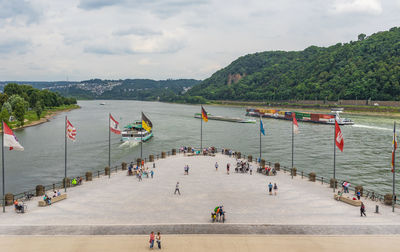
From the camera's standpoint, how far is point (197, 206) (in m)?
26.2

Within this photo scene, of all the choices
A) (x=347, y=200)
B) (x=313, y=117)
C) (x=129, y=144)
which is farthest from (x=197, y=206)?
(x=313, y=117)

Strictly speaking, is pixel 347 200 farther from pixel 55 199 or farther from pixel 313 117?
pixel 313 117

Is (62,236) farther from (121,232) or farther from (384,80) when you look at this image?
(384,80)

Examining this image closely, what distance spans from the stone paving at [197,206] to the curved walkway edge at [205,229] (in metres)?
0.13

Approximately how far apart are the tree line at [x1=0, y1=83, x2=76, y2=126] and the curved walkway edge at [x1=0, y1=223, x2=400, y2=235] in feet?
261

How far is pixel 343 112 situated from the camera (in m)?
166

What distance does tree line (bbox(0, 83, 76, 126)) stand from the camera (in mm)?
102938

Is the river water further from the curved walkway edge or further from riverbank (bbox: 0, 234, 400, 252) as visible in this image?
riverbank (bbox: 0, 234, 400, 252)

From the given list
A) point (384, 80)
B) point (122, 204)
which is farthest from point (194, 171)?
point (384, 80)

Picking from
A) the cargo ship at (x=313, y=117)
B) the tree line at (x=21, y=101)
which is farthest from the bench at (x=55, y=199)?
the cargo ship at (x=313, y=117)

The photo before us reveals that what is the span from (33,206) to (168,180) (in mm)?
13300

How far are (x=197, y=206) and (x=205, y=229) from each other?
4660 millimetres

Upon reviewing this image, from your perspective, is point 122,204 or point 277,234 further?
point 122,204

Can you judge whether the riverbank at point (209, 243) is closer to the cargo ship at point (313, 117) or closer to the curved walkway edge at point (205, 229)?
the curved walkway edge at point (205, 229)
